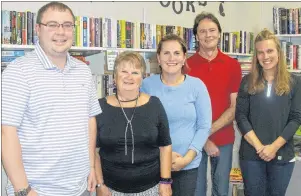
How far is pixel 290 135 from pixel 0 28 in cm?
192

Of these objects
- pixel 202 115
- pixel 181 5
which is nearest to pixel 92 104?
pixel 202 115

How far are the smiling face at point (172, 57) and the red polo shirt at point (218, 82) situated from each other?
0.39m

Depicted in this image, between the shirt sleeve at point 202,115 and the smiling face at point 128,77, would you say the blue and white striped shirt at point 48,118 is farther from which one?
the shirt sleeve at point 202,115

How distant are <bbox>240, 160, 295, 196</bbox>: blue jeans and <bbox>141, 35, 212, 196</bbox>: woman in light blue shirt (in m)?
0.42

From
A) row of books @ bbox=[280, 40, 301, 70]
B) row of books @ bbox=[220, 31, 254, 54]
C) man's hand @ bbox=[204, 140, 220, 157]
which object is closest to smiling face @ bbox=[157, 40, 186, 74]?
man's hand @ bbox=[204, 140, 220, 157]

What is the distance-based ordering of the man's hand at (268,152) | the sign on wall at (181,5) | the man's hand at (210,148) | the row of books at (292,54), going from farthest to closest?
the row of books at (292,54) → the sign on wall at (181,5) → the man's hand at (210,148) → the man's hand at (268,152)

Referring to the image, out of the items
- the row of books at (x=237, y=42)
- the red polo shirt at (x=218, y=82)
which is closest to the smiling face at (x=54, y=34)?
the red polo shirt at (x=218, y=82)

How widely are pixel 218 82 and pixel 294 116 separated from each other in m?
0.52

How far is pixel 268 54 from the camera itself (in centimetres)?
215

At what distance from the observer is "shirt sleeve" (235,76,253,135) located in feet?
7.14

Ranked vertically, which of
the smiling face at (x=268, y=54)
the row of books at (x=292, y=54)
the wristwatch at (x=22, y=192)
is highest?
the row of books at (x=292, y=54)

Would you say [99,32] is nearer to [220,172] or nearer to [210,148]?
[210,148]

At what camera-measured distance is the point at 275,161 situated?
2.13m

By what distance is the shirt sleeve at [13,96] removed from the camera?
1361 mm
